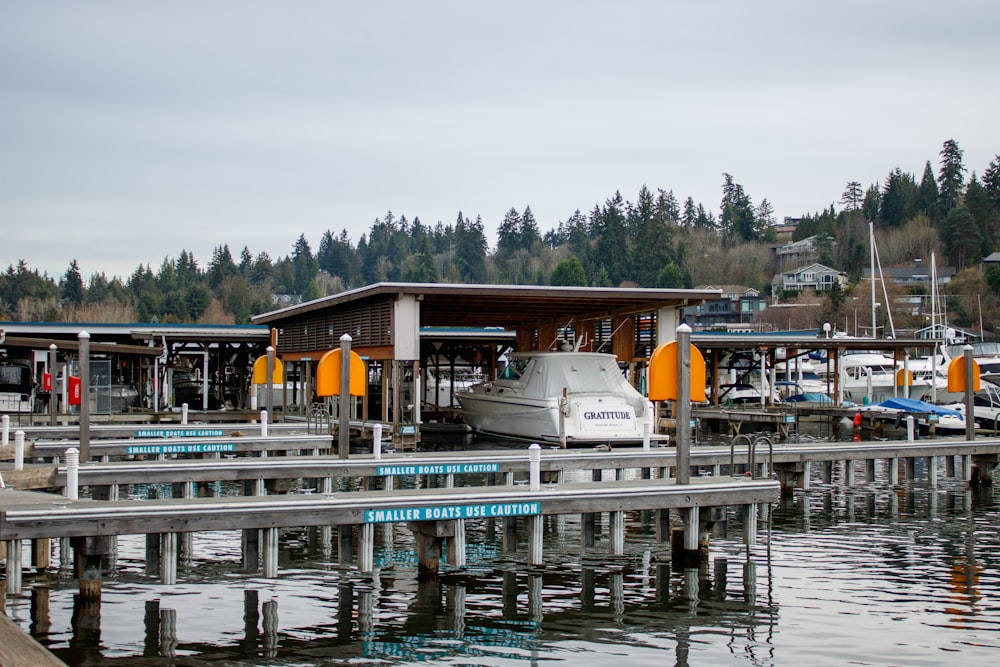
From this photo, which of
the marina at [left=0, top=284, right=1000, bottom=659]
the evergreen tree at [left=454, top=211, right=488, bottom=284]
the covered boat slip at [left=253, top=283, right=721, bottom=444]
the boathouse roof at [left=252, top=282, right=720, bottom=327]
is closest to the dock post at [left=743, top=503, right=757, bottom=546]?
the marina at [left=0, top=284, right=1000, bottom=659]

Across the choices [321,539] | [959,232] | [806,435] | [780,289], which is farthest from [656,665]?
[780,289]

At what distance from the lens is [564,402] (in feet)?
100

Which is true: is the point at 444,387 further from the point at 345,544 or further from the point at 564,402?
the point at 345,544

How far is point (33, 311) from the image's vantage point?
4796 inches

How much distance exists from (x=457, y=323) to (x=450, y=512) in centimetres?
2707

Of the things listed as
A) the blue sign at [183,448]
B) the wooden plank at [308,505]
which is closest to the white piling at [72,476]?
the wooden plank at [308,505]

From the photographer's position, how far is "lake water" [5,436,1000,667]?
1241 cm

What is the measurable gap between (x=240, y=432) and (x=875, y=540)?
14.8m

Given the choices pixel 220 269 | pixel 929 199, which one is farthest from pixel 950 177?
pixel 220 269

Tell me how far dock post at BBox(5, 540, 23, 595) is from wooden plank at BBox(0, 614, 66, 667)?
5.29m

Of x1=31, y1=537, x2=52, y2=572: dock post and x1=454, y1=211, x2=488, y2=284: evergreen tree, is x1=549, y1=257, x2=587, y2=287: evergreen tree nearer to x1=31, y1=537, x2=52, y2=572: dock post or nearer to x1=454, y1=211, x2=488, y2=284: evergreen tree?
x1=454, y1=211, x2=488, y2=284: evergreen tree

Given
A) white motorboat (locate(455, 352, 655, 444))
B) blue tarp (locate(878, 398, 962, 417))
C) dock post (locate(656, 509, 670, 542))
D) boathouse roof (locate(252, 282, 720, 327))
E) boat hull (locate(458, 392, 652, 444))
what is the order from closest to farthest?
1. dock post (locate(656, 509, 670, 542))
2. boathouse roof (locate(252, 282, 720, 327))
3. boat hull (locate(458, 392, 652, 444))
4. white motorboat (locate(455, 352, 655, 444))
5. blue tarp (locate(878, 398, 962, 417))

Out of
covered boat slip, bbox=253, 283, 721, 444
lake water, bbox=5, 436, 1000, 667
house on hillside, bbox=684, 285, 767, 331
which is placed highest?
house on hillside, bbox=684, 285, 767, 331

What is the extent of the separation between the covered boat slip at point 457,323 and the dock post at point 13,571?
13.0 m
